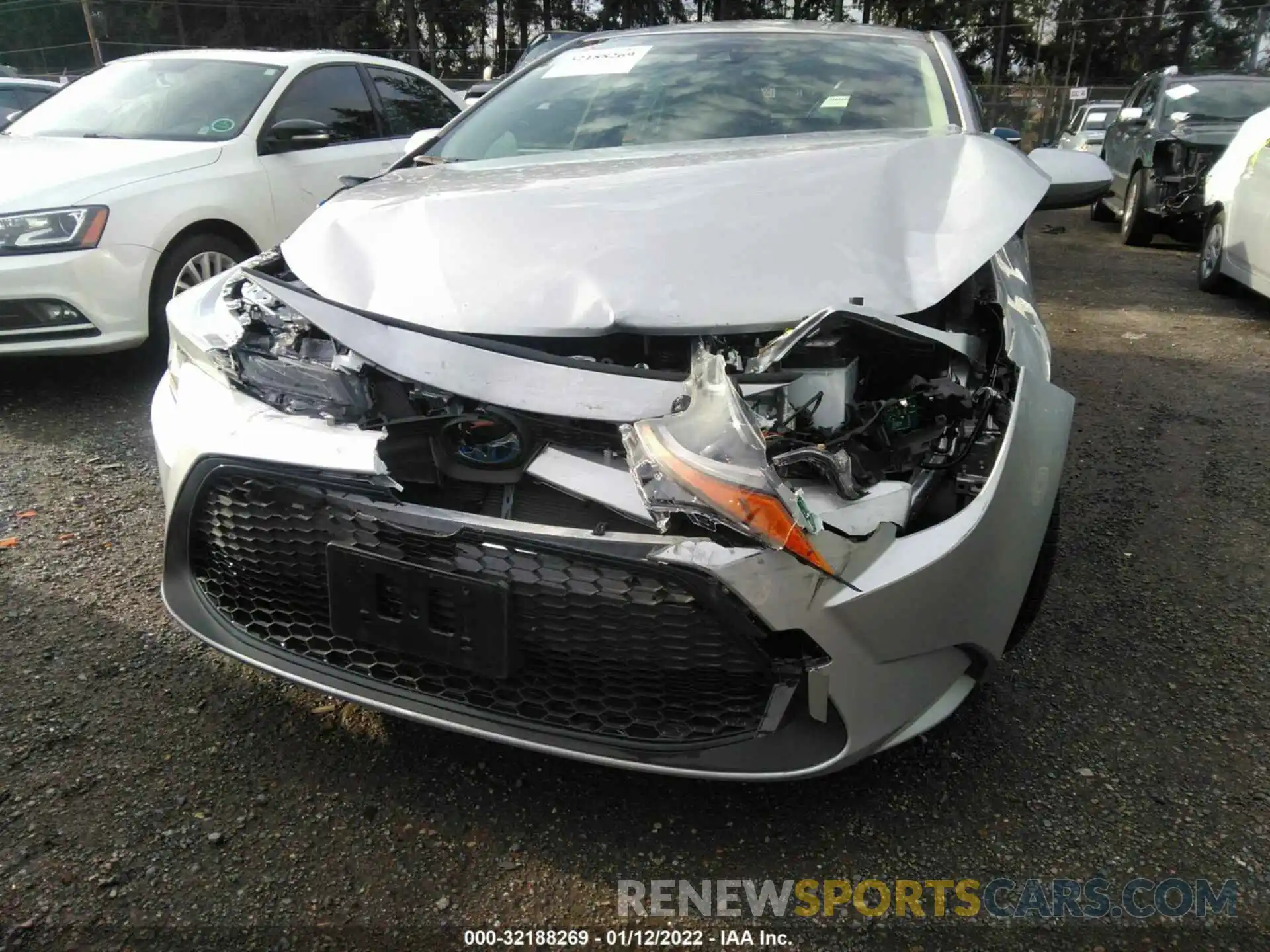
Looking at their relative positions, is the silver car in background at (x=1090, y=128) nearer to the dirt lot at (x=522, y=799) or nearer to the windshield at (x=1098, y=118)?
the windshield at (x=1098, y=118)

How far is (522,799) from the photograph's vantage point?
1880 millimetres

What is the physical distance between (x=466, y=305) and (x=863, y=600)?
3.21 feet

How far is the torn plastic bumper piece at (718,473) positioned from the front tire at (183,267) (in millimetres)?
3092

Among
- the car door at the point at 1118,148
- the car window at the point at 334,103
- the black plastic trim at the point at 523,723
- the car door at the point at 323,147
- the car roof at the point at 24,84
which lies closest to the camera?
the black plastic trim at the point at 523,723

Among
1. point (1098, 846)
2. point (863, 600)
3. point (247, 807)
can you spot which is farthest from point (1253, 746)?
point (247, 807)

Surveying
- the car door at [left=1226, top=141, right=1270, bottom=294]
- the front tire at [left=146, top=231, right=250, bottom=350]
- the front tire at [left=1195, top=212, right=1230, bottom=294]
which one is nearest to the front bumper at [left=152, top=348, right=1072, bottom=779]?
the front tire at [left=146, top=231, right=250, bottom=350]

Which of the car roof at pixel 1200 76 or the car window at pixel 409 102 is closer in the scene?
the car window at pixel 409 102

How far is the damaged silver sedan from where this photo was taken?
1.54 meters

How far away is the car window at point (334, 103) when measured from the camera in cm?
496

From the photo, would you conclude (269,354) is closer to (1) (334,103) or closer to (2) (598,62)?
(2) (598,62)

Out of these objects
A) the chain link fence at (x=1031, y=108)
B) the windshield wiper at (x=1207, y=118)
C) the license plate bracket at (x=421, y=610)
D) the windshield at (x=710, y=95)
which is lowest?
the chain link fence at (x=1031, y=108)

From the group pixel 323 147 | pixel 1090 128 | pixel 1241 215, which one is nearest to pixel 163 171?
A: pixel 323 147

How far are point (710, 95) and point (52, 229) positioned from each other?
2.71 metres

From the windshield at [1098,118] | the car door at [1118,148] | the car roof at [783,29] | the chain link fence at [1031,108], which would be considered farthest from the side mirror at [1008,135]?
the chain link fence at [1031,108]
